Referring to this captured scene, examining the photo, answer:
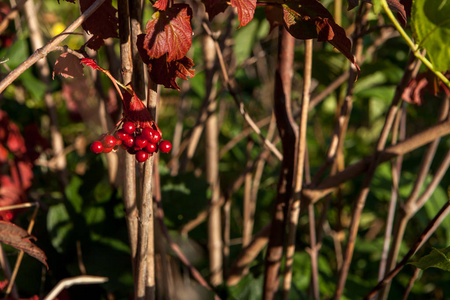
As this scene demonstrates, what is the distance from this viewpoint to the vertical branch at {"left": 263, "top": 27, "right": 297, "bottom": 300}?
706mm

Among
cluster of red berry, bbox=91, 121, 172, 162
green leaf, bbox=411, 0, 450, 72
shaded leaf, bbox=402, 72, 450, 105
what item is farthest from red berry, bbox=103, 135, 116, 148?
shaded leaf, bbox=402, 72, 450, 105

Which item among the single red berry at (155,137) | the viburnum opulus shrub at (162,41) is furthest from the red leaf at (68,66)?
the single red berry at (155,137)

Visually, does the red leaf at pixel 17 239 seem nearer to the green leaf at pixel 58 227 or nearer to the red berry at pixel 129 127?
the red berry at pixel 129 127

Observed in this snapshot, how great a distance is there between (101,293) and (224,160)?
788 mm

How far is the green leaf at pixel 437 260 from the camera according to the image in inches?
20.7

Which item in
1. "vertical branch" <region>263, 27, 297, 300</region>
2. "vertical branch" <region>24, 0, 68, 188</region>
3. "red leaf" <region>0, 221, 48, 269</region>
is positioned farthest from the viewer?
"vertical branch" <region>24, 0, 68, 188</region>

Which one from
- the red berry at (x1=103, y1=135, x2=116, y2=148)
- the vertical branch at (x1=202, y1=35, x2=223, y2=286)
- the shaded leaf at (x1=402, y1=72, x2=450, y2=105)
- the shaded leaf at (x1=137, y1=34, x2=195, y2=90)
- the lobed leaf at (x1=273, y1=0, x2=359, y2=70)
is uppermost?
the lobed leaf at (x1=273, y1=0, x2=359, y2=70)

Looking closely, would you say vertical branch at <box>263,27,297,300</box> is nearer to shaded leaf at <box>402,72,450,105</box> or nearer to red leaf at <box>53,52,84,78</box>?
shaded leaf at <box>402,72,450,105</box>

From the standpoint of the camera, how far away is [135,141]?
1.61ft

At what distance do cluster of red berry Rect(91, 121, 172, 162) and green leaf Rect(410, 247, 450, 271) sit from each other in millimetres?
350

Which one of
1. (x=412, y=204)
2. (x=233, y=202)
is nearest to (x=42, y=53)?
(x=412, y=204)

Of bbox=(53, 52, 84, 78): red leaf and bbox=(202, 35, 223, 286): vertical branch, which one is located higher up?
bbox=(53, 52, 84, 78): red leaf

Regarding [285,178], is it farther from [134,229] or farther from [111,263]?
[111,263]

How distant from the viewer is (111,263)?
92 centimetres
